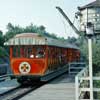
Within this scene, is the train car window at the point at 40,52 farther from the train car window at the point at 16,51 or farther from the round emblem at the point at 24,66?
the train car window at the point at 16,51

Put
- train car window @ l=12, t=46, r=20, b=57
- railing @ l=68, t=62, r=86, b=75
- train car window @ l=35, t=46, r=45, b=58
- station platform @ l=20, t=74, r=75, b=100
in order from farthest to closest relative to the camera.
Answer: railing @ l=68, t=62, r=86, b=75
train car window @ l=12, t=46, r=20, b=57
train car window @ l=35, t=46, r=45, b=58
station platform @ l=20, t=74, r=75, b=100

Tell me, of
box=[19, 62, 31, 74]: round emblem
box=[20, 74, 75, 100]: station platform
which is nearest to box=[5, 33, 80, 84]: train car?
box=[19, 62, 31, 74]: round emblem

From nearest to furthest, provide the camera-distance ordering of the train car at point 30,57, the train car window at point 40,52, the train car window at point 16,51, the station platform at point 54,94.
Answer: the station platform at point 54,94
the train car at point 30,57
the train car window at point 40,52
the train car window at point 16,51

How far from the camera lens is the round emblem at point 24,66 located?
2184 cm

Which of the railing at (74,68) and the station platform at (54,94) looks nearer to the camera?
the station platform at (54,94)

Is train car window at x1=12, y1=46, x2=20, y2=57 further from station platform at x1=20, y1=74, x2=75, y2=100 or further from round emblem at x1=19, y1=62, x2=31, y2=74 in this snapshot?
station platform at x1=20, y1=74, x2=75, y2=100

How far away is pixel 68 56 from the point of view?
32750mm

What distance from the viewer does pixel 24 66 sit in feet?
72.3

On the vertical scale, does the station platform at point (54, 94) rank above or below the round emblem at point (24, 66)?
below

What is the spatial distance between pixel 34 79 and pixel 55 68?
3.67 meters

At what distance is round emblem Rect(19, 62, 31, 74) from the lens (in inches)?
860

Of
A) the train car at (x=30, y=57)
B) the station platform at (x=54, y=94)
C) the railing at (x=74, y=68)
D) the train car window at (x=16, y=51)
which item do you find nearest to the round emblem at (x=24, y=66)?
the train car at (x=30, y=57)

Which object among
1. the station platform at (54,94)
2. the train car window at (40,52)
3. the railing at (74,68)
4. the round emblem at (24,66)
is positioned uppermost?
the train car window at (40,52)

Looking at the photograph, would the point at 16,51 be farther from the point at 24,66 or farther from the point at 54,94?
the point at 54,94
